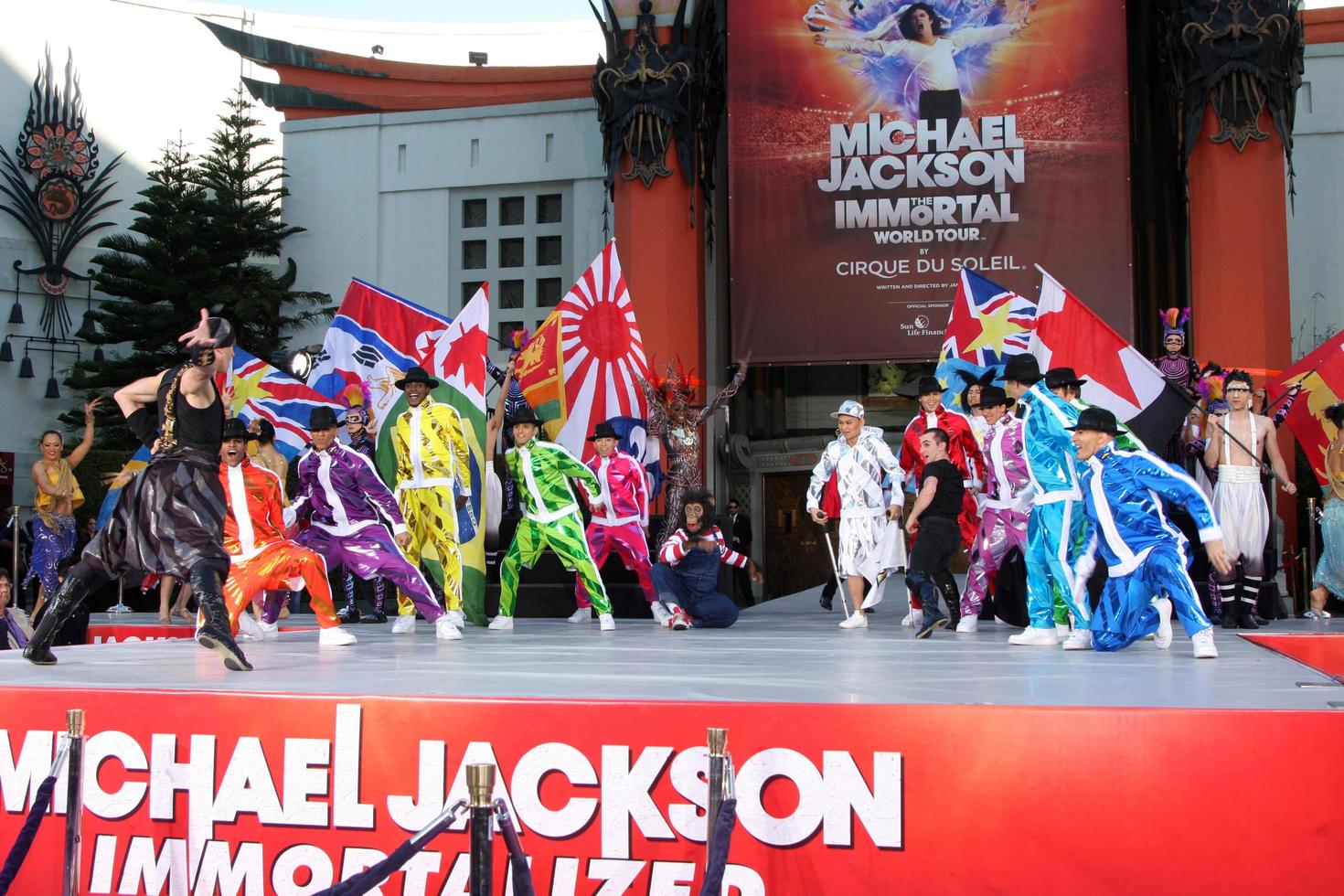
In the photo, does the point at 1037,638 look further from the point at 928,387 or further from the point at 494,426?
the point at 494,426

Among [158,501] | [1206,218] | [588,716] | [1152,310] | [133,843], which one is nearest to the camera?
[588,716]

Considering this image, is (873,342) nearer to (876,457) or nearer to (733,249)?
(733,249)

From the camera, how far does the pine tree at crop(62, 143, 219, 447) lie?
1928 cm

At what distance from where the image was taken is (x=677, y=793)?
4.26 m

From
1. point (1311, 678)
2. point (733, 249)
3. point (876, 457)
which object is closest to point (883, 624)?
point (876, 457)

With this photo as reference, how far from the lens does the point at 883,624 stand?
388 inches

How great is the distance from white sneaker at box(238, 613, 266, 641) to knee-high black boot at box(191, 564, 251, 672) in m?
2.43

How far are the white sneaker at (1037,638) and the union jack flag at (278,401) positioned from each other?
7329mm

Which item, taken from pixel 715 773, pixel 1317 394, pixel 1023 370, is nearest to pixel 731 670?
pixel 715 773

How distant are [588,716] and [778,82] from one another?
13.0 m

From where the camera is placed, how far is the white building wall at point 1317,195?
54.9 feet

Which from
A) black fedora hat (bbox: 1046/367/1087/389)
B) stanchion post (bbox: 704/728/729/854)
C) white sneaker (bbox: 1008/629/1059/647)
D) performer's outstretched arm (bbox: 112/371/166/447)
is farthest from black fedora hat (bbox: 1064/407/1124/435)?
performer's outstretched arm (bbox: 112/371/166/447)

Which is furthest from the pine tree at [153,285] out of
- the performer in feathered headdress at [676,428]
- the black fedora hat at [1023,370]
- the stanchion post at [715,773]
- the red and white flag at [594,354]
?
the stanchion post at [715,773]

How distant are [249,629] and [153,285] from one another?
41.0 feet
